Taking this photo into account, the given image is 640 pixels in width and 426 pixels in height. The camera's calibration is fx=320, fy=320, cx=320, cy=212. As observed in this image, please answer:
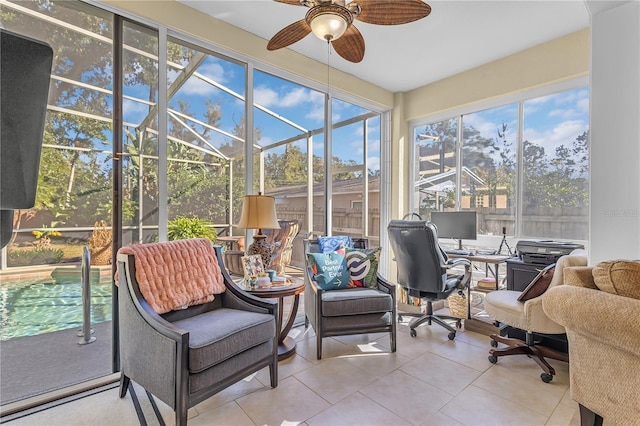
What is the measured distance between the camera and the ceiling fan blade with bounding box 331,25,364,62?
2.07 meters

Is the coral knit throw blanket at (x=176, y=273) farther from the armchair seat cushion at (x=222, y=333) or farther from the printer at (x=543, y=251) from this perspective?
the printer at (x=543, y=251)

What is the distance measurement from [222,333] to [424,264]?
73.7 inches

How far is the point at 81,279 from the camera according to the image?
2236mm

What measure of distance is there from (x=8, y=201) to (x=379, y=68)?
3763mm

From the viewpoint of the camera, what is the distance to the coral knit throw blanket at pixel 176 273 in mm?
1920

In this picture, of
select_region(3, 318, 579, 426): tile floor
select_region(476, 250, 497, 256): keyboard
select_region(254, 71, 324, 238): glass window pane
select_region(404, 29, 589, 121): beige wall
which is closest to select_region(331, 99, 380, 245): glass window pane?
select_region(254, 71, 324, 238): glass window pane

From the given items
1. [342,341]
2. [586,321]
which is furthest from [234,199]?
[586,321]

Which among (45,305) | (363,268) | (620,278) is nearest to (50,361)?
(45,305)

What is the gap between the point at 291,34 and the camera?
2.15 m

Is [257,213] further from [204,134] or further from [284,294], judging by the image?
[204,134]

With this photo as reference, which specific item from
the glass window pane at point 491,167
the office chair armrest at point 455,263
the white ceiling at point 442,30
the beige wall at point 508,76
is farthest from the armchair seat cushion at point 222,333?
the beige wall at point 508,76

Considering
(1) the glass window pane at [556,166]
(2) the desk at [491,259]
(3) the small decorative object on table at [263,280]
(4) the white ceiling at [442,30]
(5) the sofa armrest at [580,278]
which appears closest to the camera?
(5) the sofa armrest at [580,278]

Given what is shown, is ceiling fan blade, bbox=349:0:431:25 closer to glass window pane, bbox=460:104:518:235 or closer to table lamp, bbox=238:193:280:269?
table lamp, bbox=238:193:280:269

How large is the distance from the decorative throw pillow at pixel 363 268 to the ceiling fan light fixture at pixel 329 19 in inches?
73.3
